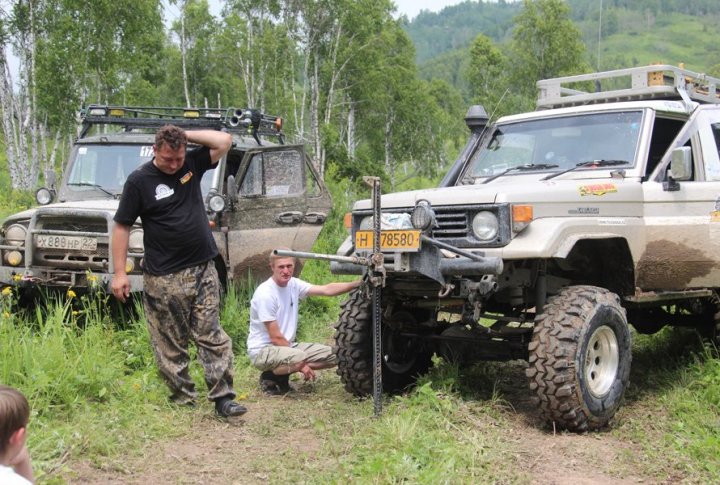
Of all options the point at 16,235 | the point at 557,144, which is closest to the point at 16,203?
the point at 16,235

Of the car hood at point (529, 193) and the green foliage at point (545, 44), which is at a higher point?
the green foliage at point (545, 44)

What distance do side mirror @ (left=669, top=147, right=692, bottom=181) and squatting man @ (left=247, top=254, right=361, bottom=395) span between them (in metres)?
2.54

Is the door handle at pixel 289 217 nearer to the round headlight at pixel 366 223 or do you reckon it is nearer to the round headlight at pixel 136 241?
the round headlight at pixel 136 241

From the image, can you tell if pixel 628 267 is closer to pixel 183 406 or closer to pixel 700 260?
pixel 700 260

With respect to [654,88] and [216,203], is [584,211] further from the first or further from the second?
[216,203]

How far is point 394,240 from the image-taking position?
15.7 ft

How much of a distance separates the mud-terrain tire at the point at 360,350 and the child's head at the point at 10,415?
10.7ft

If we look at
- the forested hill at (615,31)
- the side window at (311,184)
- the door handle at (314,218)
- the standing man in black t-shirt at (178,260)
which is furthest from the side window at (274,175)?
the forested hill at (615,31)

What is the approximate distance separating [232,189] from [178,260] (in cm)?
246

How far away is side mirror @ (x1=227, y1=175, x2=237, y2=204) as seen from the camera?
738 cm

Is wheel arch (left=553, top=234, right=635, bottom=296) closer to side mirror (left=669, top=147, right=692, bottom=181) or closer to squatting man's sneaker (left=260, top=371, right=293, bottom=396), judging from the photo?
side mirror (left=669, top=147, right=692, bottom=181)

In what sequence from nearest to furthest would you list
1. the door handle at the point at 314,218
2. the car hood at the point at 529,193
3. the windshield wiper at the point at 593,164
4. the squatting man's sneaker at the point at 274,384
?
the car hood at the point at 529,193, the windshield wiper at the point at 593,164, the squatting man's sneaker at the point at 274,384, the door handle at the point at 314,218

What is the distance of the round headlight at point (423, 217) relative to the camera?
479 cm

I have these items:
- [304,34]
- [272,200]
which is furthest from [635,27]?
[272,200]
